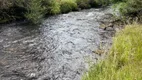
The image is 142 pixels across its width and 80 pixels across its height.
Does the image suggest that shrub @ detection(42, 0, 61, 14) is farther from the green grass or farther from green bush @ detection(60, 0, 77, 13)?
the green grass

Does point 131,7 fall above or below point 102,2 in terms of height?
above

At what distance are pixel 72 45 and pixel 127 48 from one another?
4.63 meters

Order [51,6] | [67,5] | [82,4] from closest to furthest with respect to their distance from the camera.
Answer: [51,6] → [67,5] → [82,4]

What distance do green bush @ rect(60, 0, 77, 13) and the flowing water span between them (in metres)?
5.49

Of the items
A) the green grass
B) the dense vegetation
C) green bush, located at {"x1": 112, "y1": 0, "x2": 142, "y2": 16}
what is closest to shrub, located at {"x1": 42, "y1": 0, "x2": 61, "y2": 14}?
the dense vegetation

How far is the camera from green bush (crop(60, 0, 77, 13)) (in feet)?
77.2

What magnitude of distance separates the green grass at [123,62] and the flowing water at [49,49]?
1.77 feet

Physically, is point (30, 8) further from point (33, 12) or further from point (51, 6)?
point (51, 6)

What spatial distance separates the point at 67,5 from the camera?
79.5 ft

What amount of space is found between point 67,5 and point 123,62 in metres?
17.7

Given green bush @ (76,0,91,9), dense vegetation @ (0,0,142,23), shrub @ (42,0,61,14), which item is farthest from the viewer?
green bush @ (76,0,91,9)

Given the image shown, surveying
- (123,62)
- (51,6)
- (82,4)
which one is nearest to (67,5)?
(82,4)

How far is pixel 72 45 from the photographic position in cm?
1199

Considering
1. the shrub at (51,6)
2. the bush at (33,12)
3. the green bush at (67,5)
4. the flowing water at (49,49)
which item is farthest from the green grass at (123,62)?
the green bush at (67,5)
